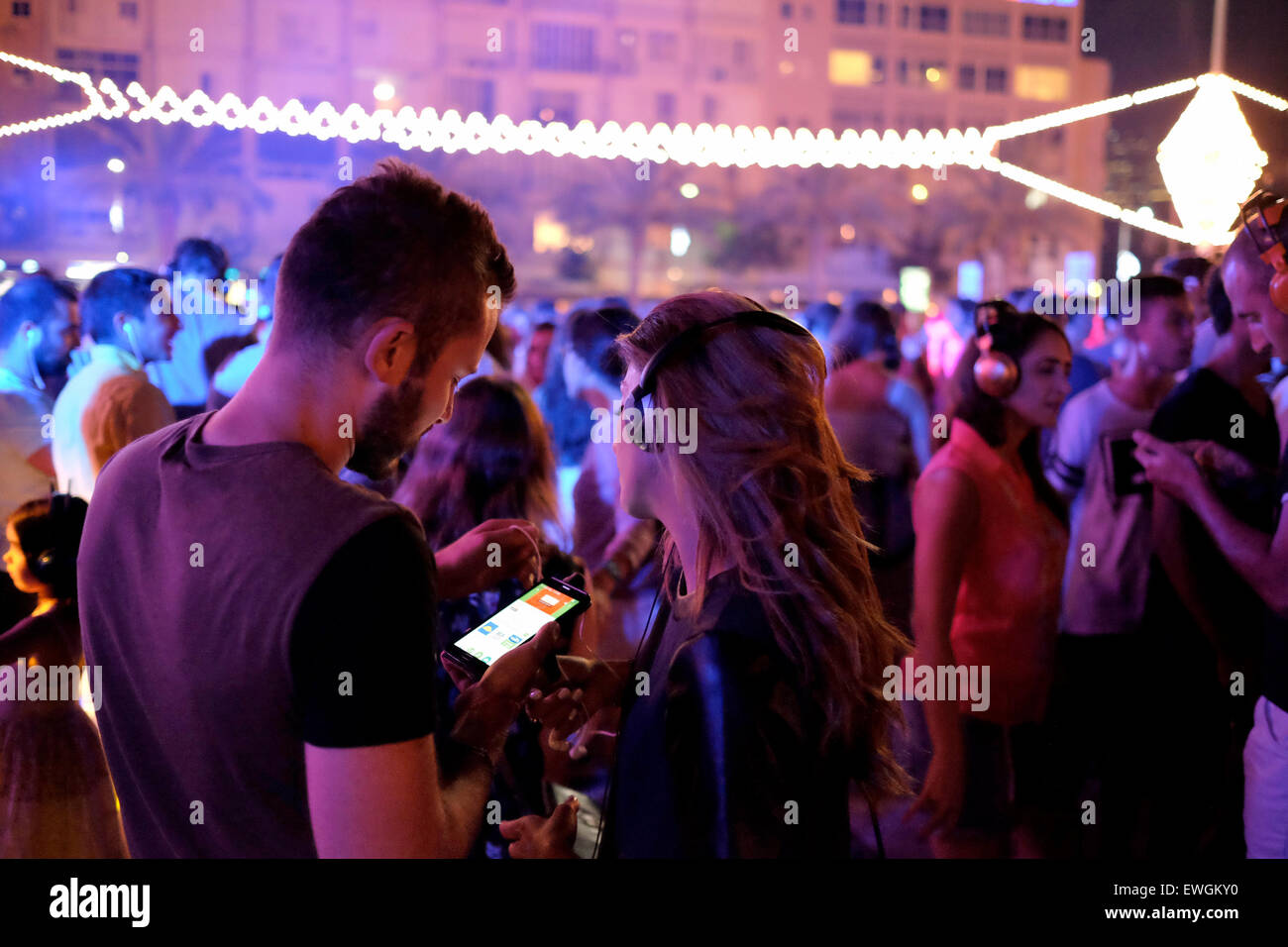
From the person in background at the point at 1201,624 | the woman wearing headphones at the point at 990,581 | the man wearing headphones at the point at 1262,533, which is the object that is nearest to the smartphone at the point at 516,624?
the woman wearing headphones at the point at 990,581

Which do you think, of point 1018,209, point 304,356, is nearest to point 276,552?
point 304,356

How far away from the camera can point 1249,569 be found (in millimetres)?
1857

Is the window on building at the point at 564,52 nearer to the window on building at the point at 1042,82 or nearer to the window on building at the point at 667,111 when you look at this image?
the window on building at the point at 667,111

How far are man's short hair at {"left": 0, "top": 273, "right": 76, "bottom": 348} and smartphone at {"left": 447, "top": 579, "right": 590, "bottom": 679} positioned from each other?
2708 mm

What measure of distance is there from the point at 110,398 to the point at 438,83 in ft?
20.9

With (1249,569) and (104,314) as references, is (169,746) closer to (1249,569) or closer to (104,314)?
(1249,569)

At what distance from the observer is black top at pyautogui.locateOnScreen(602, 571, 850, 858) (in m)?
0.97

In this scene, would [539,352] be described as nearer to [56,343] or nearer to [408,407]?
[56,343]

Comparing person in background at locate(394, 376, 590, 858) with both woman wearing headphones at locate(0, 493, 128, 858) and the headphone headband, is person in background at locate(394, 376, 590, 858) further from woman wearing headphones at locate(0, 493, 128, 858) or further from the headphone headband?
the headphone headband

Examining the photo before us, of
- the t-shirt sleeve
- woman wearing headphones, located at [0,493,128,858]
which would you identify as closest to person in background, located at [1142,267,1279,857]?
the t-shirt sleeve

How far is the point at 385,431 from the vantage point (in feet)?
3.58

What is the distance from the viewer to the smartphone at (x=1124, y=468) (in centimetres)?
260

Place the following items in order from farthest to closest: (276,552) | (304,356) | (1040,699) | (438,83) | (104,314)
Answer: (438,83) → (104,314) → (1040,699) → (304,356) → (276,552)

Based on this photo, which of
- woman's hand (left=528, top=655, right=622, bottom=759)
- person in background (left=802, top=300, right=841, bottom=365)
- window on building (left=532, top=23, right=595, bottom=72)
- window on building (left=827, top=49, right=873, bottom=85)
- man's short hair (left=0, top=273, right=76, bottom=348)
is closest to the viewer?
woman's hand (left=528, top=655, right=622, bottom=759)
